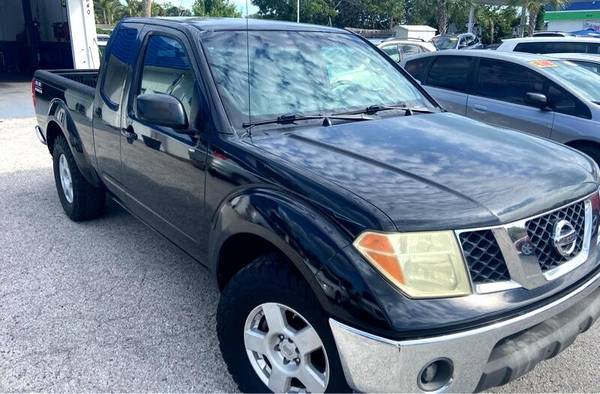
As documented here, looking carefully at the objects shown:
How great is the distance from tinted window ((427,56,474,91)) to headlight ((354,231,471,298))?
5.29 m

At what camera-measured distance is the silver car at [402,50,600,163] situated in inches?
226

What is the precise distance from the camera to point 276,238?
2.25 m

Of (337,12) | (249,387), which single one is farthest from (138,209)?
(337,12)

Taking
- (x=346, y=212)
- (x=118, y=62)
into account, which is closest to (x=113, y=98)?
(x=118, y=62)

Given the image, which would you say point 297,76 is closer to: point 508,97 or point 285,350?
point 285,350

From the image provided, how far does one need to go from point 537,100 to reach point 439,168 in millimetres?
4096

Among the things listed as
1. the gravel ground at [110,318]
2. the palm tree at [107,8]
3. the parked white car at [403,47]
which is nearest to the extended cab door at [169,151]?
the gravel ground at [110,318]

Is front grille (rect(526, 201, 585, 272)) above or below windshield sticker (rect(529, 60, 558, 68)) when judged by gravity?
below

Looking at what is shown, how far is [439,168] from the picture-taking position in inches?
94.9

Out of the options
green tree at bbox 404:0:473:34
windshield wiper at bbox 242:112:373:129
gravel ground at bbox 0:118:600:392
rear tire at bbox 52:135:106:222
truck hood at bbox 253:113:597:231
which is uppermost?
green tree at bbox 404:0:473:34

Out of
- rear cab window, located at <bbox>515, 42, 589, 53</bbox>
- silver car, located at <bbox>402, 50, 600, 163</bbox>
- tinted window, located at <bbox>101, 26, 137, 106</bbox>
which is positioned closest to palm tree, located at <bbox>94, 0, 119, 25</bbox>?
rear cab window, located at <bbox>515, 42, 589, 53</bbox>

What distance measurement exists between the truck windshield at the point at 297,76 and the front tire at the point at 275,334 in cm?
88

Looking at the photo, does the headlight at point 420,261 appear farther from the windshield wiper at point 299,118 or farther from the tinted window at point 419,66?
the tinted window at point 419,66

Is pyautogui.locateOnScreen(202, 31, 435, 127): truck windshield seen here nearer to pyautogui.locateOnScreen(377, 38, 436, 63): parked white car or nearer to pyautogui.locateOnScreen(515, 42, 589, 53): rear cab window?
pyautogui.locateOnScreen(515, 42, 589, 53): rear cab window
